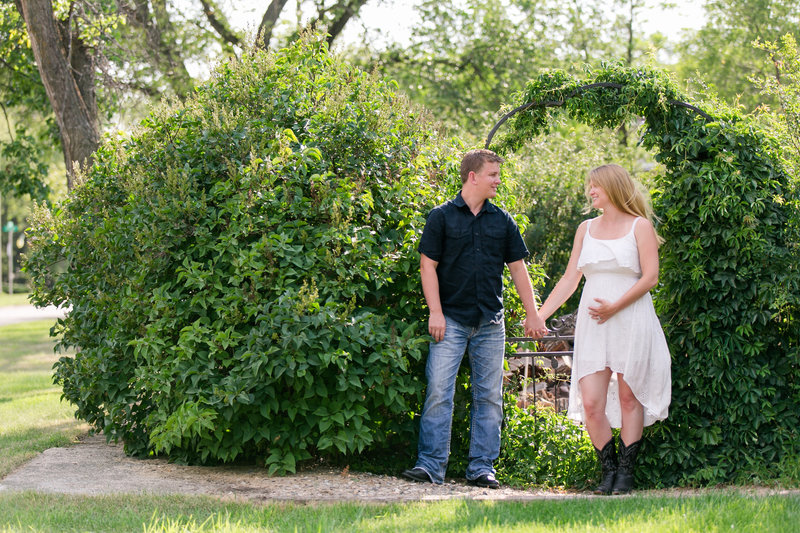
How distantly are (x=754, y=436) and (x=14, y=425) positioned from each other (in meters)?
6.66

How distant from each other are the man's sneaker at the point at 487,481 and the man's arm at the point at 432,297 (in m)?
0.97

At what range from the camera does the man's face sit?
210 inches

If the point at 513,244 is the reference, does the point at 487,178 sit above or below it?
above

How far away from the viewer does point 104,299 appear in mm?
6047

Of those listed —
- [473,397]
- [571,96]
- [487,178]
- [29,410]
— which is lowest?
[29,410]

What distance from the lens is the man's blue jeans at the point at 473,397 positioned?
5.36m

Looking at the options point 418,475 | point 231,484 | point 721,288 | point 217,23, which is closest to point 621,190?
point 721,288

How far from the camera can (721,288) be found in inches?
215

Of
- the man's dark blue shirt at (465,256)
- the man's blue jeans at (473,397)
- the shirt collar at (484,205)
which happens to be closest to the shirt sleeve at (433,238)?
the man's dark blue shirt at (465,256)

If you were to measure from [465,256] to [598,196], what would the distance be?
92cm

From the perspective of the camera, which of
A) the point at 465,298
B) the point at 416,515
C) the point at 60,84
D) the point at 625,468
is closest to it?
the point at 416,515

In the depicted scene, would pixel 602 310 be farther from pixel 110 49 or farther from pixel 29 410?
pixel 110 49

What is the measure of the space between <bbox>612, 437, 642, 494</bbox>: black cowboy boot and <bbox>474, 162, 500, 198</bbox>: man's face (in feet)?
6.01

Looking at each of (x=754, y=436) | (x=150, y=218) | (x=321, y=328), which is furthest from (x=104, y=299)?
(x=754, y=436)
